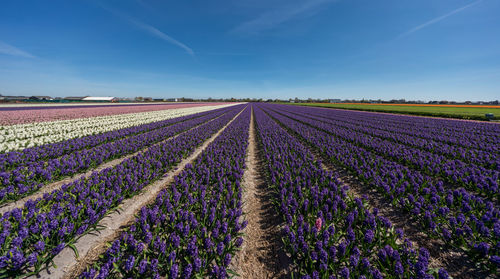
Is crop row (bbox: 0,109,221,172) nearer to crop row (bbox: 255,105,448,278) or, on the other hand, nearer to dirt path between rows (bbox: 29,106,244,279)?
dirt path between rows (bbox: 29,106,244,279)

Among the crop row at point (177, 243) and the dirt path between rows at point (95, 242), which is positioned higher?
the crop row at point (177, 243)

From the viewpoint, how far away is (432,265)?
142 inches

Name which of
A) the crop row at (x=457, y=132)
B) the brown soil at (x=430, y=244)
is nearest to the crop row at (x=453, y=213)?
the brown soil at (x=430, y=244)

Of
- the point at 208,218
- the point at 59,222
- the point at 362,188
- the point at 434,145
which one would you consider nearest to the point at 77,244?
the point at 59,222

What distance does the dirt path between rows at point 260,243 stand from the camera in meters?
3.55

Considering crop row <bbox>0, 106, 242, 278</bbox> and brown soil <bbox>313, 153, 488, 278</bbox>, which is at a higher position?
crop row <bbox>0, 106, 242, 278</bbox>

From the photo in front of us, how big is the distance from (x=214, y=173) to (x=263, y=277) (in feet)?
15.6

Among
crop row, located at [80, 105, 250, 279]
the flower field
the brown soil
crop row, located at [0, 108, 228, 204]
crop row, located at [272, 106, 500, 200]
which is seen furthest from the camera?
crop row, located at [272, 106, 500, 200]

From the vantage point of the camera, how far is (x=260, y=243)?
428 centimetres

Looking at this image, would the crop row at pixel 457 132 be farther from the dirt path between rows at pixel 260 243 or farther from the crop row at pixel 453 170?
the dirt path between rows at pixel 260 243

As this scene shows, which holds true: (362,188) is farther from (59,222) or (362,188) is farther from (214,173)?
(59,222)

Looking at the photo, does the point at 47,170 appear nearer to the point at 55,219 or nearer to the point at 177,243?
the point at 55,219

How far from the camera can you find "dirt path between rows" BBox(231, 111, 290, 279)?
355 centimetres

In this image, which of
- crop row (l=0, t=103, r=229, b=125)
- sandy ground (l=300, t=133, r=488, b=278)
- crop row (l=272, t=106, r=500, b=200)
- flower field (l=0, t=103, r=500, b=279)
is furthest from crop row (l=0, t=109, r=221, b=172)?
crop row (l=272, t=106, r=500, b=200)
